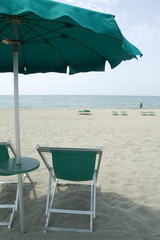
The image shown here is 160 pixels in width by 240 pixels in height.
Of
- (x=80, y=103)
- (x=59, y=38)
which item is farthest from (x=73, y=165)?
(x=80, y=103)

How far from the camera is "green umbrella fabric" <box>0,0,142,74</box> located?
1578mm

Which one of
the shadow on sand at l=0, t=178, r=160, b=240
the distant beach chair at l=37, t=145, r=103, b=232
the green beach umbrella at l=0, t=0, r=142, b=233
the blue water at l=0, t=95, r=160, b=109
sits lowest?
the blue water at l=0, t=95, r=160, b=109

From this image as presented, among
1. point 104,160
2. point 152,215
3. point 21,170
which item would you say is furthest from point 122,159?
point 21,170

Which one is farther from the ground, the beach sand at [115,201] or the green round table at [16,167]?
the green round table at [16,167]

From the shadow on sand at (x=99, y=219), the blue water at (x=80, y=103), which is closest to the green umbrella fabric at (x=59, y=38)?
the shadow on sand at (x=99, y=219)

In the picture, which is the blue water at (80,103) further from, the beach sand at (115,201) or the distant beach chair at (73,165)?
the distant beach chair at (73,165)

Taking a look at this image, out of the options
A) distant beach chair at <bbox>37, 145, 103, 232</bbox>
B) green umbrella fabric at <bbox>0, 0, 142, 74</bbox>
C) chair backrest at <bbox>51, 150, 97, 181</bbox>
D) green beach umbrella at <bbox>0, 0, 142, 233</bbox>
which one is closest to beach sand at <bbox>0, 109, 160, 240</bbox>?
distant beach chair at <bbox>37, 145, 103, 232</bbox>

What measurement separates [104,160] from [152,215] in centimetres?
218

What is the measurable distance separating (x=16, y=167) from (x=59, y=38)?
6.21 feet

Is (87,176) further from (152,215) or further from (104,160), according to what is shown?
(104,160)

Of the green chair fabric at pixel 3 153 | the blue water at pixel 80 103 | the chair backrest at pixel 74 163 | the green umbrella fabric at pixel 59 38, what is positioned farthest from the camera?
the blue water at pixel 80 103

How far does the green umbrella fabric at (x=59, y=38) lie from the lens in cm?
158

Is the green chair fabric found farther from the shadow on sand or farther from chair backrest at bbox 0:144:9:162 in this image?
the shadow on sand

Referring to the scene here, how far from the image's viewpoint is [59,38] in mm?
2941
